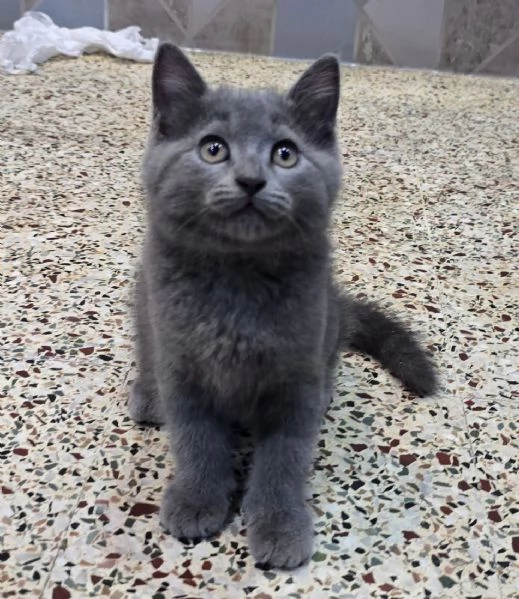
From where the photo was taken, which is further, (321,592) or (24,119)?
(24,119)

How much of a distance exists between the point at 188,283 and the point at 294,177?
0.21m

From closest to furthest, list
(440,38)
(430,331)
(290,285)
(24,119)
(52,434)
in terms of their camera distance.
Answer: (290,285) → (52,434) → (430,331) → (24,119) → (440,38)

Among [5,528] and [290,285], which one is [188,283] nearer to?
[290,285]

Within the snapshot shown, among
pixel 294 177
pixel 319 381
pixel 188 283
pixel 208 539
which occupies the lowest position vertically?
pixel 208 539

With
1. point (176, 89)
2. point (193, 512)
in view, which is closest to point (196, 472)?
point (193, 512)

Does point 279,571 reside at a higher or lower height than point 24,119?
lower

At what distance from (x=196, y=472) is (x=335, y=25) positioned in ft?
10.5

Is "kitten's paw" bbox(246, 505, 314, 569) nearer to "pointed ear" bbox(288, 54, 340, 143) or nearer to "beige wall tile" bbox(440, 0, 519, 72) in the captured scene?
"pointed ear" bbox(288, 54, 340, 143)

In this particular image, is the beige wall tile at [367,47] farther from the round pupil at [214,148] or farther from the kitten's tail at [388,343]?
the round pupil at [214,148]

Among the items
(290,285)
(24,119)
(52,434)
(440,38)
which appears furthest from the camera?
(440,38)

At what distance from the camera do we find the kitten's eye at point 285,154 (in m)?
0.98

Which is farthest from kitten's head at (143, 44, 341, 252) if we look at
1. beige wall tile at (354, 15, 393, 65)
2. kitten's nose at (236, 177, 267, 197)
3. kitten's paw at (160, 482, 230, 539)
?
beige wall tile at (354, 15, 393, 65)

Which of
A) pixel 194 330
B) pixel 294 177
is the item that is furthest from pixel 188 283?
pixel 294 177

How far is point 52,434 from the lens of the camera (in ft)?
3.80
